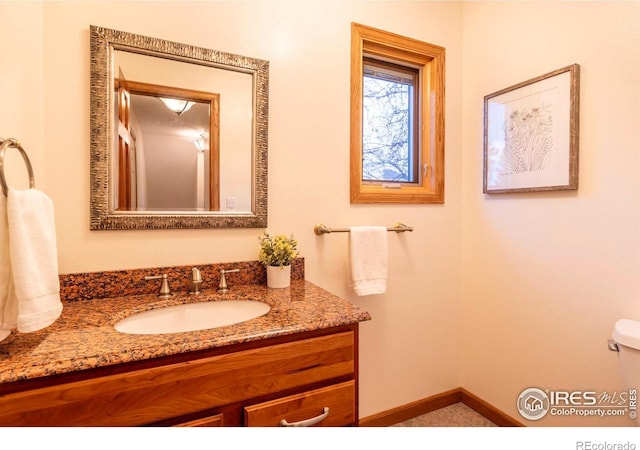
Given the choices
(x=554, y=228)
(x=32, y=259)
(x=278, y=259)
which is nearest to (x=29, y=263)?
(x=32, y=259)

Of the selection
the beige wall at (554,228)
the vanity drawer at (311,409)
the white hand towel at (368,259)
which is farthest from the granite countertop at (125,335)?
the beige wall at (554,228)

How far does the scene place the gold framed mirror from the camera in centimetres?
110

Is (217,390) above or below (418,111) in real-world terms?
below

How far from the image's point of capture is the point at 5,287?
0.66m

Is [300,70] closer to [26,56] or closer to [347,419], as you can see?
[26,56]

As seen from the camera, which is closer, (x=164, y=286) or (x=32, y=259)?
(x=32, y=259)

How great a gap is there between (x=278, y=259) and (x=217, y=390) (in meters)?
0.55

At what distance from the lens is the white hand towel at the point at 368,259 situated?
1.43 m

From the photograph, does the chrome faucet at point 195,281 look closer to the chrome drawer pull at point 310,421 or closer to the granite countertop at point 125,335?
the granite countertop at point 125,335

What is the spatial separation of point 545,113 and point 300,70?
3.54ft

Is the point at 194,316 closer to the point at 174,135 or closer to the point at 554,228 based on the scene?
the point at 174,135

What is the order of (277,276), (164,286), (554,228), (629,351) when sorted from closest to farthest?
(629,351) < (164,286) < (277,276) < (554,228)
